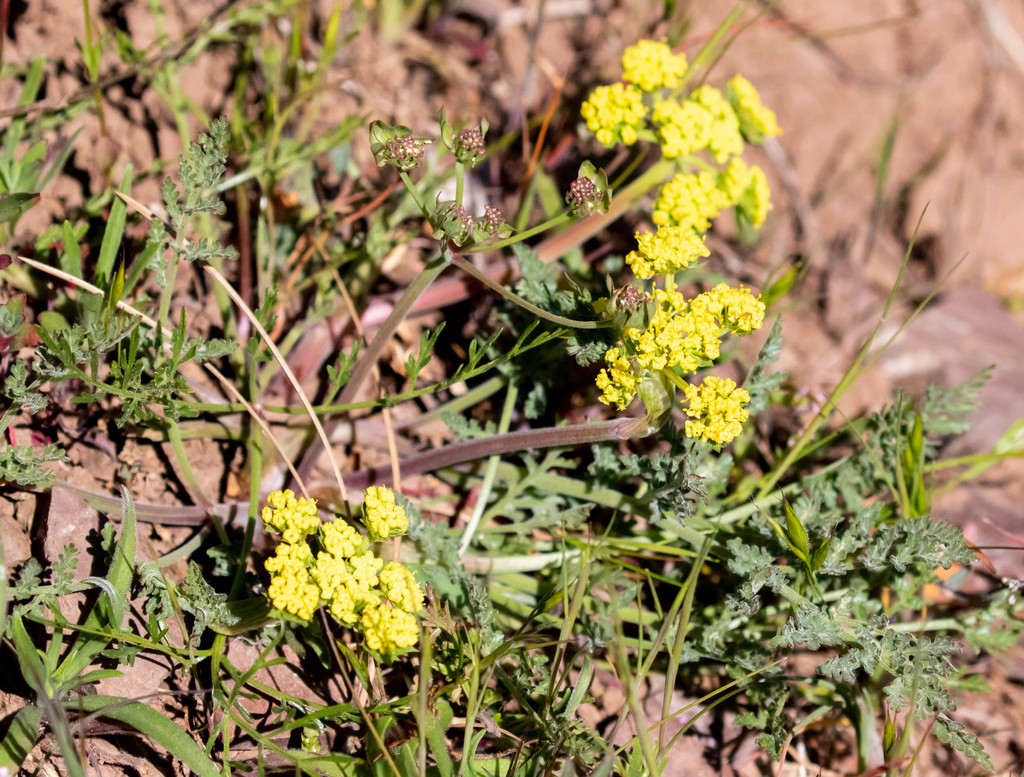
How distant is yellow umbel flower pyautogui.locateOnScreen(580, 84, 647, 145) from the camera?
9.16 ft

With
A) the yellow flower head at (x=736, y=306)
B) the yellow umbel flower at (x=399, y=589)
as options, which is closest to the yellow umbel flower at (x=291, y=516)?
the yellow umbel flower at (x=399, y=589)

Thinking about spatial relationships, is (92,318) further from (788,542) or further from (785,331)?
(785,331)

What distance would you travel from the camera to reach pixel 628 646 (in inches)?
108

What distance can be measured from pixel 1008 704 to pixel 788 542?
5.53 ft

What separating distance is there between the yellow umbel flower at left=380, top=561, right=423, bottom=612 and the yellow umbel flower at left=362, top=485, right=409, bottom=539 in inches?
4.1

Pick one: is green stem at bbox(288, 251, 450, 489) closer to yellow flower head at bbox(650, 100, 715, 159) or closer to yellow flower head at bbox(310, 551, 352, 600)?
yellow flower head at bbox(310, 551, 352, 600)

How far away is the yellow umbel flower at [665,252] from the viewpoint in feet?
7.14

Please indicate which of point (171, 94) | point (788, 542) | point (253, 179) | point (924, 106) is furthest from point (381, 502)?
point (924, 106)

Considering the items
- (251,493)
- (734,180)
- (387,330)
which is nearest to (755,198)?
(734,180)

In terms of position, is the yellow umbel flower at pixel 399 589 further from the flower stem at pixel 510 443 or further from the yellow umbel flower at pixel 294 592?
the flower stem at pixel 510 443

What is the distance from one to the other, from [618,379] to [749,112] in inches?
62.7

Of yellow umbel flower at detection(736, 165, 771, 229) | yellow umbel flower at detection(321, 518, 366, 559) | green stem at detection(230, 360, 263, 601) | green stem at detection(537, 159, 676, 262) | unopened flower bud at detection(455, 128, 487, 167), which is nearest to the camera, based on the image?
yellow umbel flower at detection(321, 518, 366, 559)

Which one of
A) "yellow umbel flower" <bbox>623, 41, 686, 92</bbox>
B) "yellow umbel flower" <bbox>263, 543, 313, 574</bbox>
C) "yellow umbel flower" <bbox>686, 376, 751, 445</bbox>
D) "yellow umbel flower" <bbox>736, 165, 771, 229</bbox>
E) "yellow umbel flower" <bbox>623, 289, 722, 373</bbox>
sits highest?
"yellow umbel flower" <bbox>623, 41, 686, 92</bbox>

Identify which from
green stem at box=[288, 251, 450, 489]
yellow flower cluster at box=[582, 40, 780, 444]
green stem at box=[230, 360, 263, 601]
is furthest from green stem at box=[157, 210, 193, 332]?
yellow flower cluster at box=[582, 40, 780, 444]
